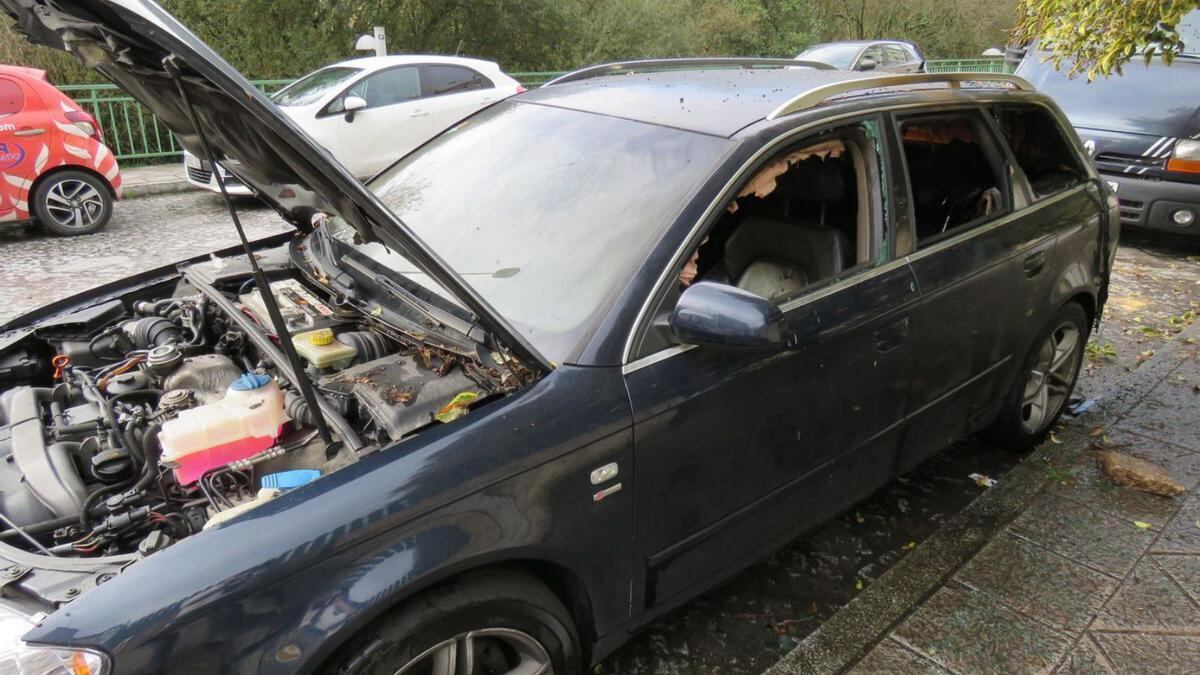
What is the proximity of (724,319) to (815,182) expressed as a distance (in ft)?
4.03

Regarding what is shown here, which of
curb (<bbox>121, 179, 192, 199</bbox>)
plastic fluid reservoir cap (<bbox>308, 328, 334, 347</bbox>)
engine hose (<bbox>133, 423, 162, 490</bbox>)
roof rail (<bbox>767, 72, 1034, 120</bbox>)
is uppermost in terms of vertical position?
roof rail (<bbox>767, 72, 1034, 120</bbox>)

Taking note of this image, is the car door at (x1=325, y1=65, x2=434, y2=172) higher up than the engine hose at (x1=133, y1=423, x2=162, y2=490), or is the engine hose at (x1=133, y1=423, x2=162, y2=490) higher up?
the car door at (x1=325, y1=65, x2=434, y2=172)

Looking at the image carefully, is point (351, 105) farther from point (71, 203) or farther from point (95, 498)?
point (95, 498)

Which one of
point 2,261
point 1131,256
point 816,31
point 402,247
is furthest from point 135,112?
point 816,31

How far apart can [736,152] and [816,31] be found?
90.1 feet

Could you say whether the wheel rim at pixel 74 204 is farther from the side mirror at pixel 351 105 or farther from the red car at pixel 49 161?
the side mirror at pixel 351 105

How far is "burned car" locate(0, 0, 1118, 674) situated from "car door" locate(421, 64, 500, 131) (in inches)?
270

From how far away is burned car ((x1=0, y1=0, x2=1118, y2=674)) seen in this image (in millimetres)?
1684

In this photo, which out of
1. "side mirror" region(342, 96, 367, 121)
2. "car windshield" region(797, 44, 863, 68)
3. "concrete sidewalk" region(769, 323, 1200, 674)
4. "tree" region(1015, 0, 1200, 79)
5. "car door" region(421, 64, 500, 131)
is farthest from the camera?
"car windshield" region(797, 44, 863, 68)

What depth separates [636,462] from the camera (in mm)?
2078

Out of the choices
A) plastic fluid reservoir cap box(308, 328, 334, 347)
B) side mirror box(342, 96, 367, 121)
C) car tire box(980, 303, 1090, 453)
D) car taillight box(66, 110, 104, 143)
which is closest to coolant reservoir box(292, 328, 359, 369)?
plastic fluid reservoir cap box(308, 328, 334, 347)

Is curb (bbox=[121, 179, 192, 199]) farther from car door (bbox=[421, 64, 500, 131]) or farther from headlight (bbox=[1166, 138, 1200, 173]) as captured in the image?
headlight (bbox=[1166, 138, 1200, 173])

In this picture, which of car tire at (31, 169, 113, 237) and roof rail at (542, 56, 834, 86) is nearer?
roof rail at (542, 56, 834, 86)

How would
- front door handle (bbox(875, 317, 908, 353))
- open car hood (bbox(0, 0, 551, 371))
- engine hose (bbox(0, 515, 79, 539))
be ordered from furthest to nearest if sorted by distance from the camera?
front door handle (bbox(875, 317, 908, 353))
engine hose (bbox(0, 515, 79, 539))
open car hood (bbox(0, 0, 551, 371))
